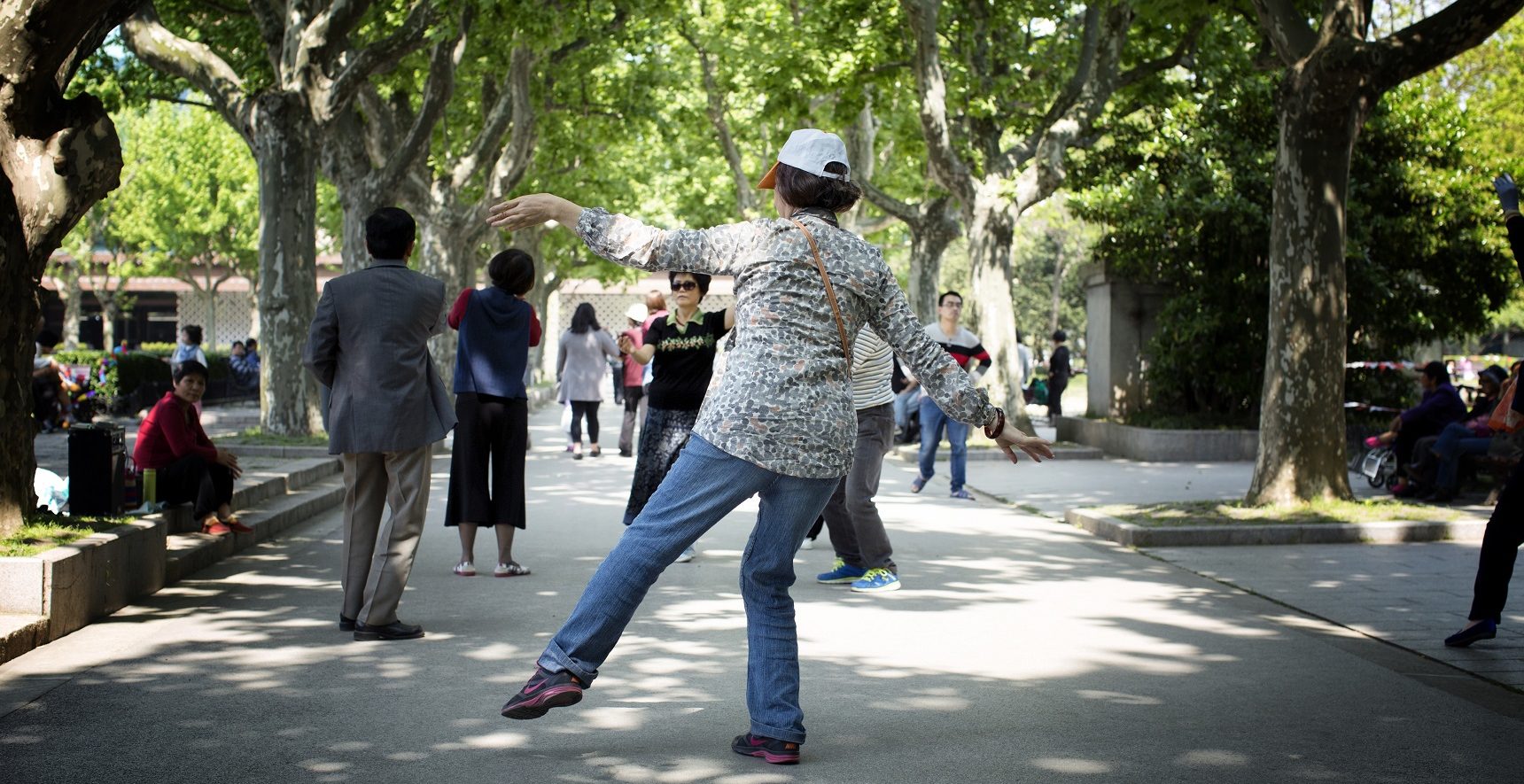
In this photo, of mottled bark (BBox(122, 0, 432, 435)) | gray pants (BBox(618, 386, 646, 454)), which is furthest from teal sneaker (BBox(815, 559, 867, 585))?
mottled bark (BBox(122, 0, 432, 435))

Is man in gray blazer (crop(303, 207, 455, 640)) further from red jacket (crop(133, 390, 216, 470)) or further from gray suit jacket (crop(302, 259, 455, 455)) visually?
red jacket (crop(133, 390, 216, 470))

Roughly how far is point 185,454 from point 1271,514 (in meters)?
7.39

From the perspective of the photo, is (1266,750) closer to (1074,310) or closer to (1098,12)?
(1098,12)

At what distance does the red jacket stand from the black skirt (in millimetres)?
1725

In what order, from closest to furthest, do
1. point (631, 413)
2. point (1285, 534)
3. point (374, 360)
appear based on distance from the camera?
1. point (374, 360)
2. point (1285, 534)
3. point (631, 413)

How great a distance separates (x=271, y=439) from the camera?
17.6 meters

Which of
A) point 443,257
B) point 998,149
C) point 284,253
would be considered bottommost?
point 284,253

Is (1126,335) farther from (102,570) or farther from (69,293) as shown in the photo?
(69,293)

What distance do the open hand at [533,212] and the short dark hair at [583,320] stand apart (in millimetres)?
13115

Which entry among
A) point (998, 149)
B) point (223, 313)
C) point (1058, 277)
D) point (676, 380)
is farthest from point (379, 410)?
point (223, 313)

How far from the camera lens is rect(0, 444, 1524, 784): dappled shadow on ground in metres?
4.80

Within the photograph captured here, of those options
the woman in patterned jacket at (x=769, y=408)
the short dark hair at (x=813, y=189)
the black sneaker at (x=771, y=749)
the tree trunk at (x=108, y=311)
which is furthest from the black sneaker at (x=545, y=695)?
the tree trunk at (x=108, y=311)

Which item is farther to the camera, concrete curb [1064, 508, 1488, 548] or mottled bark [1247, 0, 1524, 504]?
mottled bark [1247, 0, 1524, 504]

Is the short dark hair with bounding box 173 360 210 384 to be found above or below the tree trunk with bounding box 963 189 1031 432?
below
